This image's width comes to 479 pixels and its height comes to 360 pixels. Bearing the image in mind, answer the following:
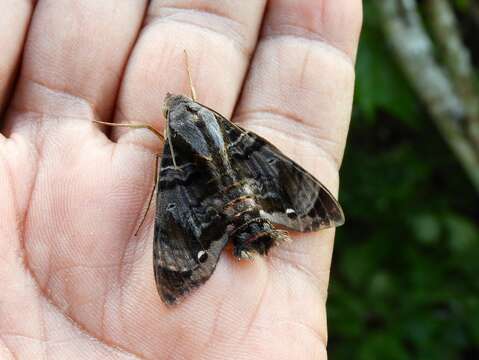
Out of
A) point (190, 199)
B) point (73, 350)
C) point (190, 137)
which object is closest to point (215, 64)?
point (190, 137)

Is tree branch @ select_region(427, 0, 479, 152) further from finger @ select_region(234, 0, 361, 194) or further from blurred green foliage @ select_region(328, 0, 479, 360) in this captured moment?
finger @ select_region(234, 0, 361, 194)

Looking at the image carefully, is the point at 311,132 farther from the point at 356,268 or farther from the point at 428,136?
the point at 428,136

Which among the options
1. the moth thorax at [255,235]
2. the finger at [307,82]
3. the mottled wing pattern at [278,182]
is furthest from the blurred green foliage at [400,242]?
the moth thorax at [255,235]

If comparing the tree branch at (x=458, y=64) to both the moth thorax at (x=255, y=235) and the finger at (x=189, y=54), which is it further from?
the moth thorax at (x=255, y=235)

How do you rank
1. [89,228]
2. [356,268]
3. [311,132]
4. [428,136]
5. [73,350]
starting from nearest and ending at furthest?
1. [73,350]
2. [89,228]
3. [311,132]
4. [356,268]
5. [428,136]

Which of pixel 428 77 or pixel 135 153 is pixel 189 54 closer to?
pixel 135 153

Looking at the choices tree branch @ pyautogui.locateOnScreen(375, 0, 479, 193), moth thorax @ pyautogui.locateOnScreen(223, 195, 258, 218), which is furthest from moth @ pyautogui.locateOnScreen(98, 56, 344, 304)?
tree branch @ pyautogui.locateOnScreen(375, 0, 479, 193)

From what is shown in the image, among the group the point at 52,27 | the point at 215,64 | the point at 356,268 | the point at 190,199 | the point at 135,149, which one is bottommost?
the point at 356,268

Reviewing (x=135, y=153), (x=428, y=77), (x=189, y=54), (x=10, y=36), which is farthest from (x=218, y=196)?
(x=428, y=77)
